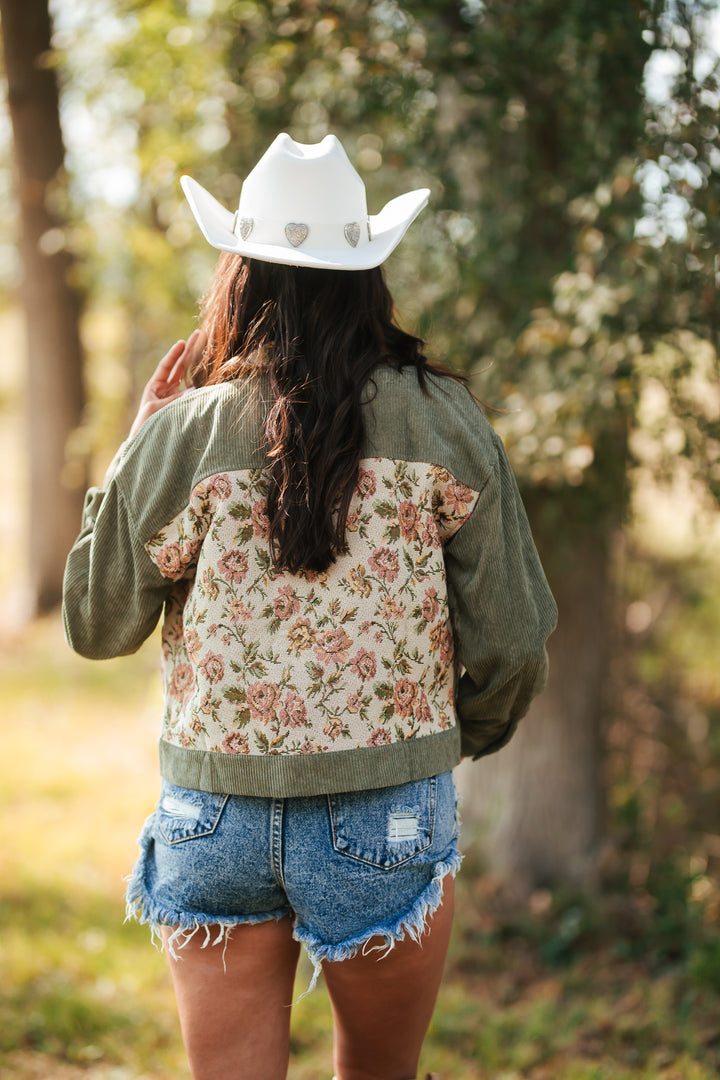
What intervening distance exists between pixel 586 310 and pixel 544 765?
1.91m

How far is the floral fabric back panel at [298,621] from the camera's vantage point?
1.47 metres

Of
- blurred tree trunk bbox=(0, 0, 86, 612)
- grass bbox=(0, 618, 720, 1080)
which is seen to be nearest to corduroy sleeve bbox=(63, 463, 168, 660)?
grass bbox=(0, 618, 720, 1080)

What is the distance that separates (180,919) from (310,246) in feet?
3.55

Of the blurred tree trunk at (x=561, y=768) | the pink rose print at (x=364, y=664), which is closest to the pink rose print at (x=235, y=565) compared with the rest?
the pink rose print at (x=364, y=664)

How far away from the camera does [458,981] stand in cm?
335

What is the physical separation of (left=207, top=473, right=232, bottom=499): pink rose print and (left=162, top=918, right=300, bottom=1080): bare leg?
688mm

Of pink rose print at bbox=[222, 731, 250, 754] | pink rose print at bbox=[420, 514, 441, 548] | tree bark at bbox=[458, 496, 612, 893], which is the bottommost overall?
tree bark at bbox=[458, 496, 612, 893]

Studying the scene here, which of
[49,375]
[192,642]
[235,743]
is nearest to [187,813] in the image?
[235,743]

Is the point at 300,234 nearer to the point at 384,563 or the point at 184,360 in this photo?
the point at 184,360

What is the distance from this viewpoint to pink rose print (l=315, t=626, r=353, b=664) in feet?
4.81

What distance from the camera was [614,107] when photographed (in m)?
2.79

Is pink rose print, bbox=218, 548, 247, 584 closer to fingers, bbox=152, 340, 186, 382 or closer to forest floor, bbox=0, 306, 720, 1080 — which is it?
fingers, bbox=152, 340, 186, 382

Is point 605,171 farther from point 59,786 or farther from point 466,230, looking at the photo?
point 59,786

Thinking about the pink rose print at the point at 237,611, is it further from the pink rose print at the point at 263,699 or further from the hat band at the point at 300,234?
the hat band at the point at 300,234
